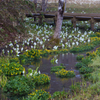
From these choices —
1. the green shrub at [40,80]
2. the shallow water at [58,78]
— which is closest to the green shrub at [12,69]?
the green shrub at [40,80]

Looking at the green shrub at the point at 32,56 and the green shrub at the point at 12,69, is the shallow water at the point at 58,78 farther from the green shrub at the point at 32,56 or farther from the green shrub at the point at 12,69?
the green shrub at the point at 12,69

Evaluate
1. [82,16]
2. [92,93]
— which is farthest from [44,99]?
[82,16]

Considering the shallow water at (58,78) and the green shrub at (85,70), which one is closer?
the shallow water at (58,78)

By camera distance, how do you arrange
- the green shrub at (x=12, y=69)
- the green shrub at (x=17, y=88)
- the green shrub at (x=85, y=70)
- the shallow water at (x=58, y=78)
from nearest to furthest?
the green shrub at (x=17, y=88), the shallow water at (x=58, y=78), the green shrub at (x=12, y=69), the green shrub at (x=85, y=70)

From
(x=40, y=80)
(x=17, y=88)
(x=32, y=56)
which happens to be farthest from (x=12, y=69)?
(x=32, y=56)

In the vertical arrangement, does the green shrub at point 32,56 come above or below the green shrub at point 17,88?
above

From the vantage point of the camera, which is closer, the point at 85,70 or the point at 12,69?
the point at 12,69

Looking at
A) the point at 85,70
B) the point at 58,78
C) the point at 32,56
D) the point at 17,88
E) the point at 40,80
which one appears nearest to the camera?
the point at 17,88

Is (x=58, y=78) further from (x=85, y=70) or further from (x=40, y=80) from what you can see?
(x=85, y=70)

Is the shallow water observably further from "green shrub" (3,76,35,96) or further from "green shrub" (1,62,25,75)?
"green shrub" (1,62,25,75)

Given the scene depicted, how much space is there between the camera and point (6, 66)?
7.64 m

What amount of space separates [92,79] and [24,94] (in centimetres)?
246

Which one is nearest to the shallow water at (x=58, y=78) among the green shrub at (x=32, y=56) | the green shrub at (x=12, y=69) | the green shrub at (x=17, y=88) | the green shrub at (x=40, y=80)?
the green shrub at (x=40, y=80)

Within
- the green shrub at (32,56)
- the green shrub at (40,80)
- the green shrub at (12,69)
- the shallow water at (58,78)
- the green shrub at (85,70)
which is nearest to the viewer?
the shallow water at (58,78)
